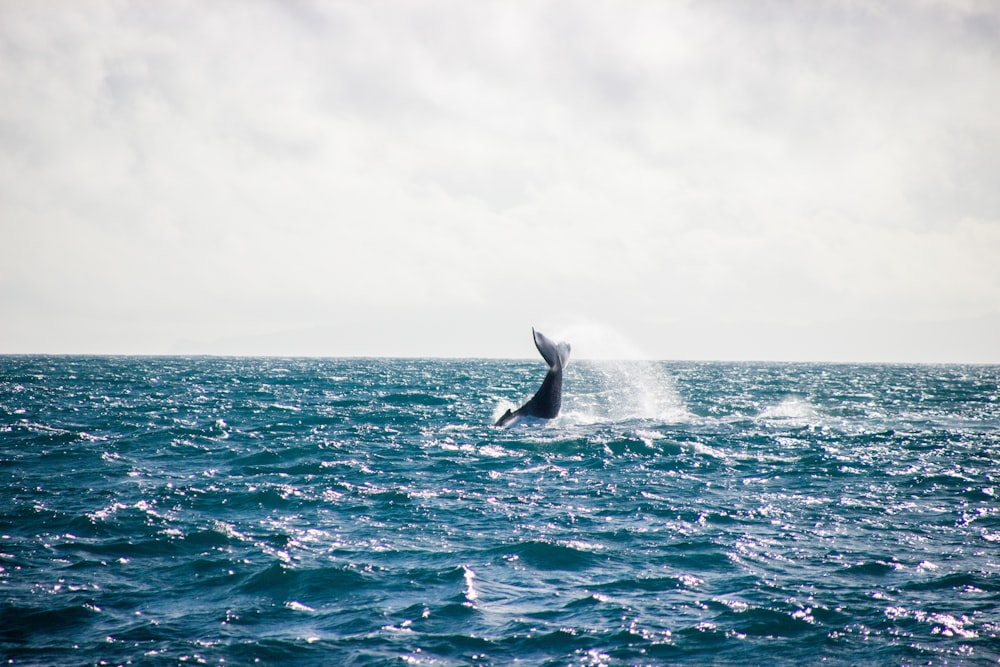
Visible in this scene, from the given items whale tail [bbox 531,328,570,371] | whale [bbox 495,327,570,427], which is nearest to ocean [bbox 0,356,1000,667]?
whale [bbox 495,327,570,427]

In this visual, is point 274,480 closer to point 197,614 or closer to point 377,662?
point 197,614

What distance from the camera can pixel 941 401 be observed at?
171ft

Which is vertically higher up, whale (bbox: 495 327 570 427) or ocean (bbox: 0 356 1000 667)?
whale (bbox: 495 327 570 427)

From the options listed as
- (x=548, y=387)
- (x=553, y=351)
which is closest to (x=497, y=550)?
(x=553, y=351)

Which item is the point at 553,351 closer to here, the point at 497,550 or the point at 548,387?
the point at 548,387

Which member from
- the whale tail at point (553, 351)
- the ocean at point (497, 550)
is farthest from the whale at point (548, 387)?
the ocean at point (497, 550)

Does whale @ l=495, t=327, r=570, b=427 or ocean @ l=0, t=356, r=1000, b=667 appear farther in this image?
whale @ l=495, t=327, r=570, b=427

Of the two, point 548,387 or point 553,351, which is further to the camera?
point 548,387

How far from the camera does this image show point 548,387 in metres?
29.3

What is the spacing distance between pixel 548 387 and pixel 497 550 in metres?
16.1

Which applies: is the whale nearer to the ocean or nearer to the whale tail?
the whale tail

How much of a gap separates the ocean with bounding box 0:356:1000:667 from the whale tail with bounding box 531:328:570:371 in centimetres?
281

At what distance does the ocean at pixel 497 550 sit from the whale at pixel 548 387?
1.94 m

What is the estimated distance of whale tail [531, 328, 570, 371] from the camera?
2773cm
